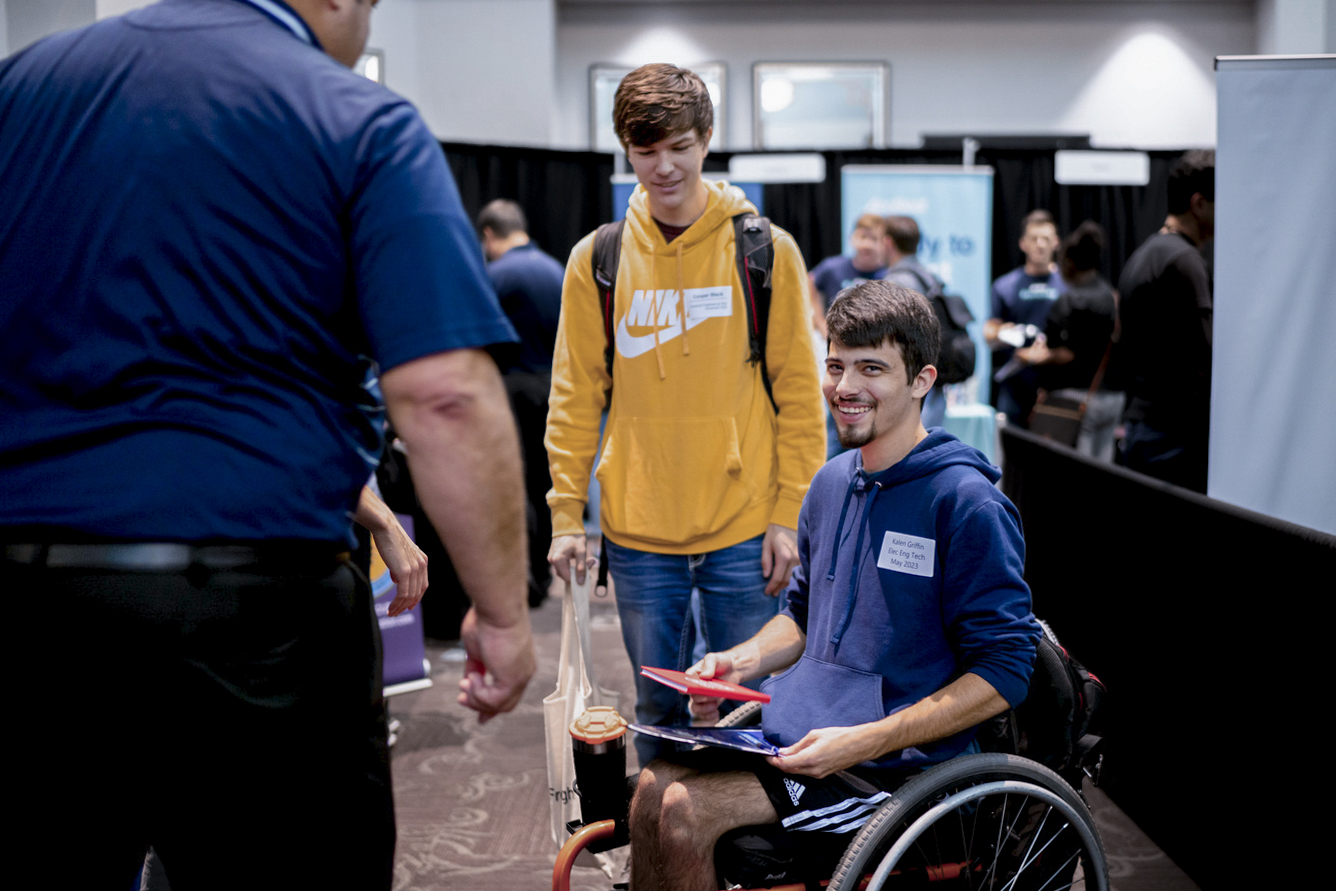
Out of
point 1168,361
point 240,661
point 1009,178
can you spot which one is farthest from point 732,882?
point 1009,178

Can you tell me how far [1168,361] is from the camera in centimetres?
303

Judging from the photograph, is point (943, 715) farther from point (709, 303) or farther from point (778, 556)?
point (709, 303)

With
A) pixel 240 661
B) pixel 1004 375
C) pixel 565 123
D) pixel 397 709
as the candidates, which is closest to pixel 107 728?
pixel 240 661

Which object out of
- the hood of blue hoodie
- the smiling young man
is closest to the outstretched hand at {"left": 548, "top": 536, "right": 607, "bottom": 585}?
the smiling young man

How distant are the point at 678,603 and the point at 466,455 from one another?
117 cm

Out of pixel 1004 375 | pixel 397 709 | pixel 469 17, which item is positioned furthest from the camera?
pixel 469 17

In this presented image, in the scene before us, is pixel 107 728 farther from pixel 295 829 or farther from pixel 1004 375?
pixel 1004 375

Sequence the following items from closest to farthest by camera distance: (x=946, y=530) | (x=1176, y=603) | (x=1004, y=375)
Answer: (x=946, y=530)
(x=1176, y=603)
(x=1004, y=375)

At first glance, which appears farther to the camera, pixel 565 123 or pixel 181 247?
pixel 565 123

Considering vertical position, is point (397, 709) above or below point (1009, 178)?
below

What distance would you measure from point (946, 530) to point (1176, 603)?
3.65 feet

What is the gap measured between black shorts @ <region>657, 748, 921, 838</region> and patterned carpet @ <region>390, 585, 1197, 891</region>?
3.11 feet

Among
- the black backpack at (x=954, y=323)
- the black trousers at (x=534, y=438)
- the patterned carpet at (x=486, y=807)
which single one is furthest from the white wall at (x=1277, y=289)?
the black trousers at (x=534, y=438)

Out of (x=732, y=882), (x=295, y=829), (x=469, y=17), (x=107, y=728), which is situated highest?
(x=469, y=17)
